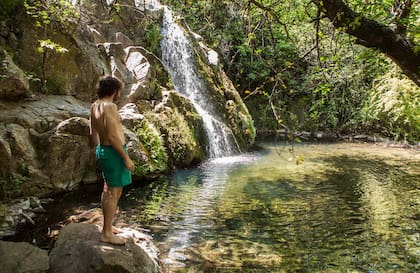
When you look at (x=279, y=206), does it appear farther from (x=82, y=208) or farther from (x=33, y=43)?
(x=33, y=43)

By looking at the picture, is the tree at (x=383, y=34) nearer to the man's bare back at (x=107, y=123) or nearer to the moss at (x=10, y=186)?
the man's bare back at (x=107, y=123)

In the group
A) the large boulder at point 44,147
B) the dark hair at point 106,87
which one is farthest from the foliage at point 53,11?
the dark hair at point 106,87

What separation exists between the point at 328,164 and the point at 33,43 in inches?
384

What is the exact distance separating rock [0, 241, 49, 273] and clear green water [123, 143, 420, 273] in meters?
1.61

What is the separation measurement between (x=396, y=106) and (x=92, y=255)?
Result: 16892 mm

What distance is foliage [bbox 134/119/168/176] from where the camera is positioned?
396 inches

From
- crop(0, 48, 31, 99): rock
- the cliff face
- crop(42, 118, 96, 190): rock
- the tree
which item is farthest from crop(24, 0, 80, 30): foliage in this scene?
the tree

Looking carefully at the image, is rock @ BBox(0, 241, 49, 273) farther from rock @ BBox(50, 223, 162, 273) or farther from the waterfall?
the waterfall

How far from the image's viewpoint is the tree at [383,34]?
3492 mm

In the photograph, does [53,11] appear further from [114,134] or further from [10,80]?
[114,134]

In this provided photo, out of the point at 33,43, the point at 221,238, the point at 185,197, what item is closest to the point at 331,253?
the point at 221,238

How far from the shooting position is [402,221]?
6.58 metres

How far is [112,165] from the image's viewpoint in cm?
390

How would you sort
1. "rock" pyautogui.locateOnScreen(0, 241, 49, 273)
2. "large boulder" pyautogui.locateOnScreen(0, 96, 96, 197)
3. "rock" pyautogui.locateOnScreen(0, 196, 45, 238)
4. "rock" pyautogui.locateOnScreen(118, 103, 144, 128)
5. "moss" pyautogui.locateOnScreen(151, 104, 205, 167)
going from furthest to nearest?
"moss" pyautogui.locateOnScreen(151, 104, 205, 167)
"rock" pyautogui.locateOnScreen(118, 103, 144, 128)
"large boulder" pyautogui.locateOnScreen(0, 96, 96, 197)
"rock" pyautogui.locateOnScreen(0, 196, 45, 238)
"rock" pyautogui.locateOnScreen(0, 241, 49, 273)
